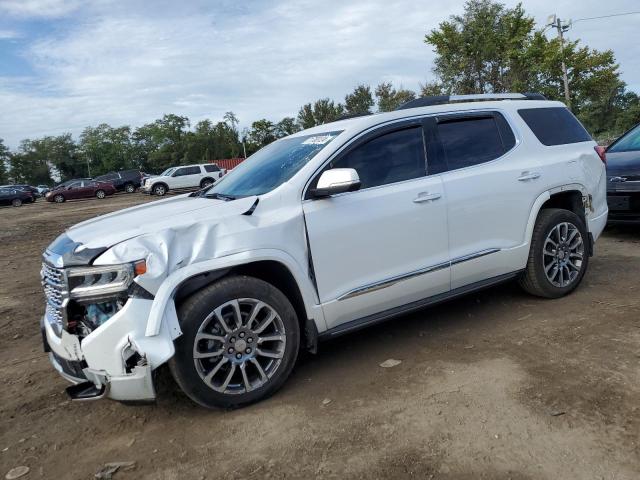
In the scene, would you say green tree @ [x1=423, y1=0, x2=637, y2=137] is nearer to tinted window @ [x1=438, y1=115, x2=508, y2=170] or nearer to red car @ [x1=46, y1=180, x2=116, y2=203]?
red car @ [x1=46, y1=180, x2=116, y2=203]

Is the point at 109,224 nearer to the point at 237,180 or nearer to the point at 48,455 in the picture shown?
the point at 237,180

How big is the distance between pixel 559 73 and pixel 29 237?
37.0 m

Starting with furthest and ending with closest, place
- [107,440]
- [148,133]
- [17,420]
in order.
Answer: [148,133], [17,420], [107,440]

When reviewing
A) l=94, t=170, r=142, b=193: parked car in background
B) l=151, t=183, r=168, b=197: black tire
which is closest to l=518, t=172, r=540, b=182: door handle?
l=151, t=183, r=168, b=197: black tire

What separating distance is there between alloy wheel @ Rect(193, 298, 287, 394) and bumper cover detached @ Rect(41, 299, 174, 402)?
0.26m

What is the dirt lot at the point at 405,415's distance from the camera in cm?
256

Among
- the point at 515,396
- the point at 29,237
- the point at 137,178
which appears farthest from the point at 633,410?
the point at 137,178

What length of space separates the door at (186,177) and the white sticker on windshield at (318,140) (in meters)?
28.4

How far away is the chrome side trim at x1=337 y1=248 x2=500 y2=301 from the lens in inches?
137

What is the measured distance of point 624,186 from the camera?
21.5 ft

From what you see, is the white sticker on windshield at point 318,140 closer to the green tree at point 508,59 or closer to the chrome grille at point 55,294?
the chrome grille at point 55,294

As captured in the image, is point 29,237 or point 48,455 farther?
point 29,237

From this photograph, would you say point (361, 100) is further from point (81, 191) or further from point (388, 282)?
point (388, 282)

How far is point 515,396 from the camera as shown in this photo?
10.0 ft
